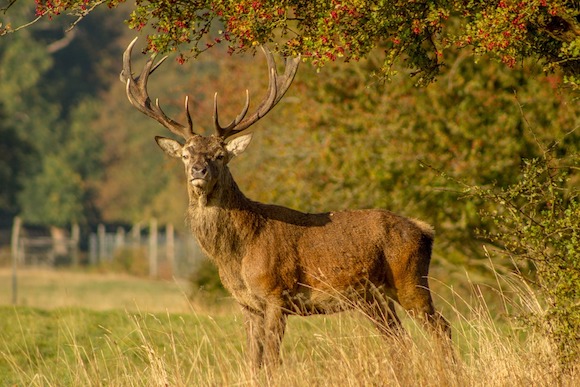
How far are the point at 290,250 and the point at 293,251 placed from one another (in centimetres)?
3

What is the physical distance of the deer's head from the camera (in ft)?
31.6

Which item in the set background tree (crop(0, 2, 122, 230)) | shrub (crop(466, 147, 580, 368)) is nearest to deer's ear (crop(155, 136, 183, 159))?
shrub (crop(466, 147, 580, 368))

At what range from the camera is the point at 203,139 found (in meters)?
9.87

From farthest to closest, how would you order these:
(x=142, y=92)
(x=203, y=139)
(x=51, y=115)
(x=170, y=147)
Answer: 1. (x=51, y=115)
2. (x=142, y=92)
3. (x=170, y=147)
4. (x=203, y=139)

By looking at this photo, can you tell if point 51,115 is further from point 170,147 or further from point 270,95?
point 170,147

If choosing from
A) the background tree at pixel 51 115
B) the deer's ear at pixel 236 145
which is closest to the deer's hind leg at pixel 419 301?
the deer's ear at pixel 236 145

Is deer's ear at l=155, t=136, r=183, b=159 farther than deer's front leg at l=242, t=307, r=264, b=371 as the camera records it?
Result: Yes

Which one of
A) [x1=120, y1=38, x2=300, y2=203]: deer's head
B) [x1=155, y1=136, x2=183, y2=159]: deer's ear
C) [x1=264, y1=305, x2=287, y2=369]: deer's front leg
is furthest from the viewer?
[x1=155, y1=136, x2=183, y2=159]: deer's ear

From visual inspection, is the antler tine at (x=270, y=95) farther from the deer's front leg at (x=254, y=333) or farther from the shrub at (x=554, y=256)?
the shrub at (x=554, y=256)

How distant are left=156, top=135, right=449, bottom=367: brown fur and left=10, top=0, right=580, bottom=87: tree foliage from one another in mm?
1616

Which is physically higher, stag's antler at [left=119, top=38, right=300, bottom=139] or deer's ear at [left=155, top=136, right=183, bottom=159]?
stag's antler at [left=119, top=38, right=300, bottom=139]

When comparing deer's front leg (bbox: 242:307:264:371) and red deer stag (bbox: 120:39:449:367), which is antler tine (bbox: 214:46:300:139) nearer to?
red deer stag (bbox: 120:39:449:367)

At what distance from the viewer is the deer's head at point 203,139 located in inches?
379

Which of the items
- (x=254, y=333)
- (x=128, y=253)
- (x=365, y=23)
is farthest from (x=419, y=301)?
(x=128, y=253)
